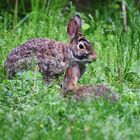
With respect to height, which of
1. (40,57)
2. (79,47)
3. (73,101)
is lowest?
(73,101)

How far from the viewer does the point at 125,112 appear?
5.98 meters

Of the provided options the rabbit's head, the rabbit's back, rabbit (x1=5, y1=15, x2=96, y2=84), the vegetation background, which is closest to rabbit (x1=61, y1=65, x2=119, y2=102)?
the vegetation background

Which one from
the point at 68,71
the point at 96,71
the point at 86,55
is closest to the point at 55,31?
the point at 96,71

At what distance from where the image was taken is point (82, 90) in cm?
632

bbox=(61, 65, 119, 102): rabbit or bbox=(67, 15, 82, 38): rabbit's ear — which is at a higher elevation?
bbox=(67, 15, 82, 38): rabbit's ear

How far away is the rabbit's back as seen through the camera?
8.10 meters

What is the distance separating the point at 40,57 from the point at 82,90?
1911 millimetres

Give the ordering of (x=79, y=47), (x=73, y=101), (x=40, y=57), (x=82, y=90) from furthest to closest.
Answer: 1. (x=40, y=57)
2. (x=79, y=47)
3. (x=82, y=90)
4. (x=73, y=101)

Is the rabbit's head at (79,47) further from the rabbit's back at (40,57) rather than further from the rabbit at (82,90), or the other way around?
the rabbit at (82,90)

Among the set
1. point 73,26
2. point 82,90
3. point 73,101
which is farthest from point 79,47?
point 73,101

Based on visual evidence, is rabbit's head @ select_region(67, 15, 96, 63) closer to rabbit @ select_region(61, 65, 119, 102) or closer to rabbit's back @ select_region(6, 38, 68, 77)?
rabbit's back @ select_region(6, 38, 68, 77)

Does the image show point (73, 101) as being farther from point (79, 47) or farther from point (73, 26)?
point (73, 26)

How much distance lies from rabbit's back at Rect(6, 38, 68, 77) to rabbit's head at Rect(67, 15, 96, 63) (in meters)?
0.27

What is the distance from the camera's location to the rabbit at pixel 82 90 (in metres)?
6.19
